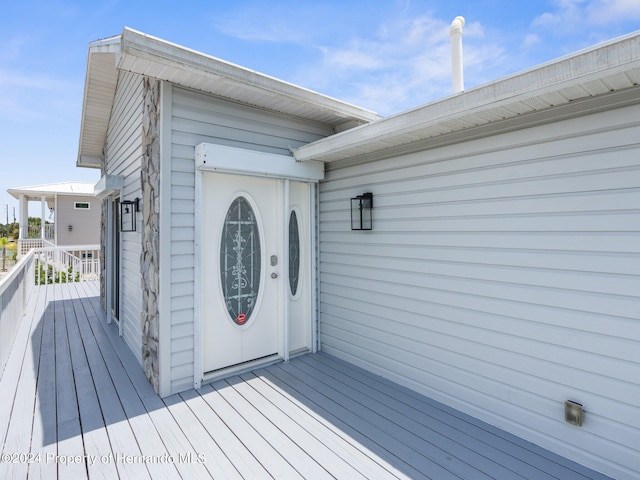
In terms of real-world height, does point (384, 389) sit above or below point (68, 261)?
below

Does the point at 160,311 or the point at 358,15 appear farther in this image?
the point at 358,15

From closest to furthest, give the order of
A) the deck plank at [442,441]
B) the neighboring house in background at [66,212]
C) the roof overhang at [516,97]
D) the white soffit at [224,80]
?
the roof overhang at [516,97] → the deck plank at [442,441] → the white soffit at [224,80] → the neighboring house in background at [66,212]

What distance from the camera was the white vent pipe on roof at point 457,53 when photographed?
3434mm

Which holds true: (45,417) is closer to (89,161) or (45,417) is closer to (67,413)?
(67,413)

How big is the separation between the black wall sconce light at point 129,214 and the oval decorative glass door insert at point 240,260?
1.19 meters

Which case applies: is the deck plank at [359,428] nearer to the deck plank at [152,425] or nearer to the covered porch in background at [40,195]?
the deck plank at [152,425]

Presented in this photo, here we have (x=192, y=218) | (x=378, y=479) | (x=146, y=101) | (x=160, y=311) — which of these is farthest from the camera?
(x=146, y=101)

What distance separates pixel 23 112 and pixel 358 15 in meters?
11.3

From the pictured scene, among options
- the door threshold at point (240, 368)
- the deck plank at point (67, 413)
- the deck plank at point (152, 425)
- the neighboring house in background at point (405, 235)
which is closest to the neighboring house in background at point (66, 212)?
the deck plank at point (67, 413)

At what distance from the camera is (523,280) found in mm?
2377

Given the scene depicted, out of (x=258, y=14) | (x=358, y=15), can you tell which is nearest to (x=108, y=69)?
(x=258, y=14)

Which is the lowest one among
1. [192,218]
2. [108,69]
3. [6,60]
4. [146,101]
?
[192,218]

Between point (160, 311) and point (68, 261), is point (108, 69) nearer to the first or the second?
point (160, 311)

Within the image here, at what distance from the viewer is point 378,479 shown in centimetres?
200
